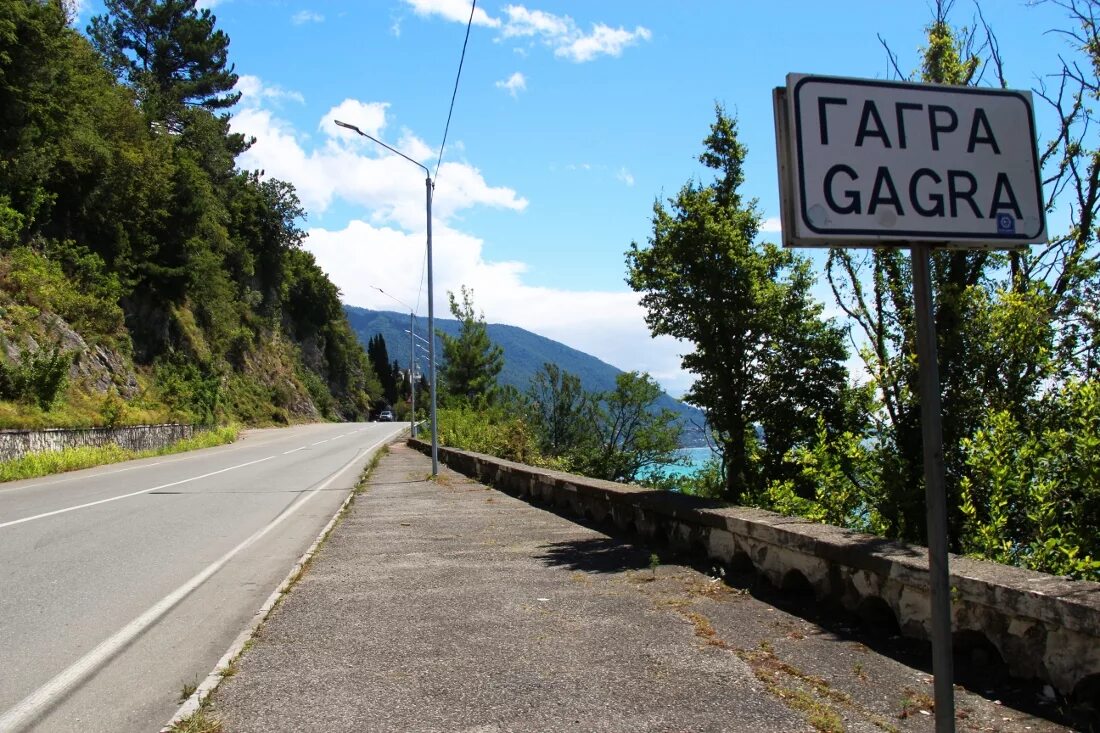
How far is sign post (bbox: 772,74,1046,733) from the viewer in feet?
7.16

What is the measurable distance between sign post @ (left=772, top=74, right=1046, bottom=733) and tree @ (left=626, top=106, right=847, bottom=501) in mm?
7071

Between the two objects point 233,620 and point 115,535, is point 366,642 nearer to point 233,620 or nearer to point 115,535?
point 233,620

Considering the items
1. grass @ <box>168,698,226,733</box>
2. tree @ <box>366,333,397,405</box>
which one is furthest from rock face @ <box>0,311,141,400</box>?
tree @ <box>366,333,397,405</box>

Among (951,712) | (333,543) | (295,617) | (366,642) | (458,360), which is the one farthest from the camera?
(458,360)

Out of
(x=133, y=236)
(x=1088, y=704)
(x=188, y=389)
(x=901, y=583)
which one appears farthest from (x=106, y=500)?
(x=133, y=236)

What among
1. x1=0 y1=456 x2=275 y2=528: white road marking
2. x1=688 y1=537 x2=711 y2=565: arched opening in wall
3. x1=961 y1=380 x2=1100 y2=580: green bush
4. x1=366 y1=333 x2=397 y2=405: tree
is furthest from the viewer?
x1=366 y1=333 x2=397 y2=405: tree

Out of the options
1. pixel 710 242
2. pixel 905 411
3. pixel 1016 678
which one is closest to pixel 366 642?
pixel 1016 678

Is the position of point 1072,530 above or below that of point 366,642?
above

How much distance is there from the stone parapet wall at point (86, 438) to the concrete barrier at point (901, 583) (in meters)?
21.6

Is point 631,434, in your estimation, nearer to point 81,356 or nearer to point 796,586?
point 796,586

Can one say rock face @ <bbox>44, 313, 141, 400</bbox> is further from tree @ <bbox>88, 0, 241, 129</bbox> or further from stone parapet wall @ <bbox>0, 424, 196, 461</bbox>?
tree @ <bbox>88, 0, 241, 129</bbox>

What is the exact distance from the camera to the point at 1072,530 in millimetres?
5273

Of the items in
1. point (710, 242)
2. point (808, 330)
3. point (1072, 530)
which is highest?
point (710, 242)

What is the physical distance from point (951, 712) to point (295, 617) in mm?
4797
